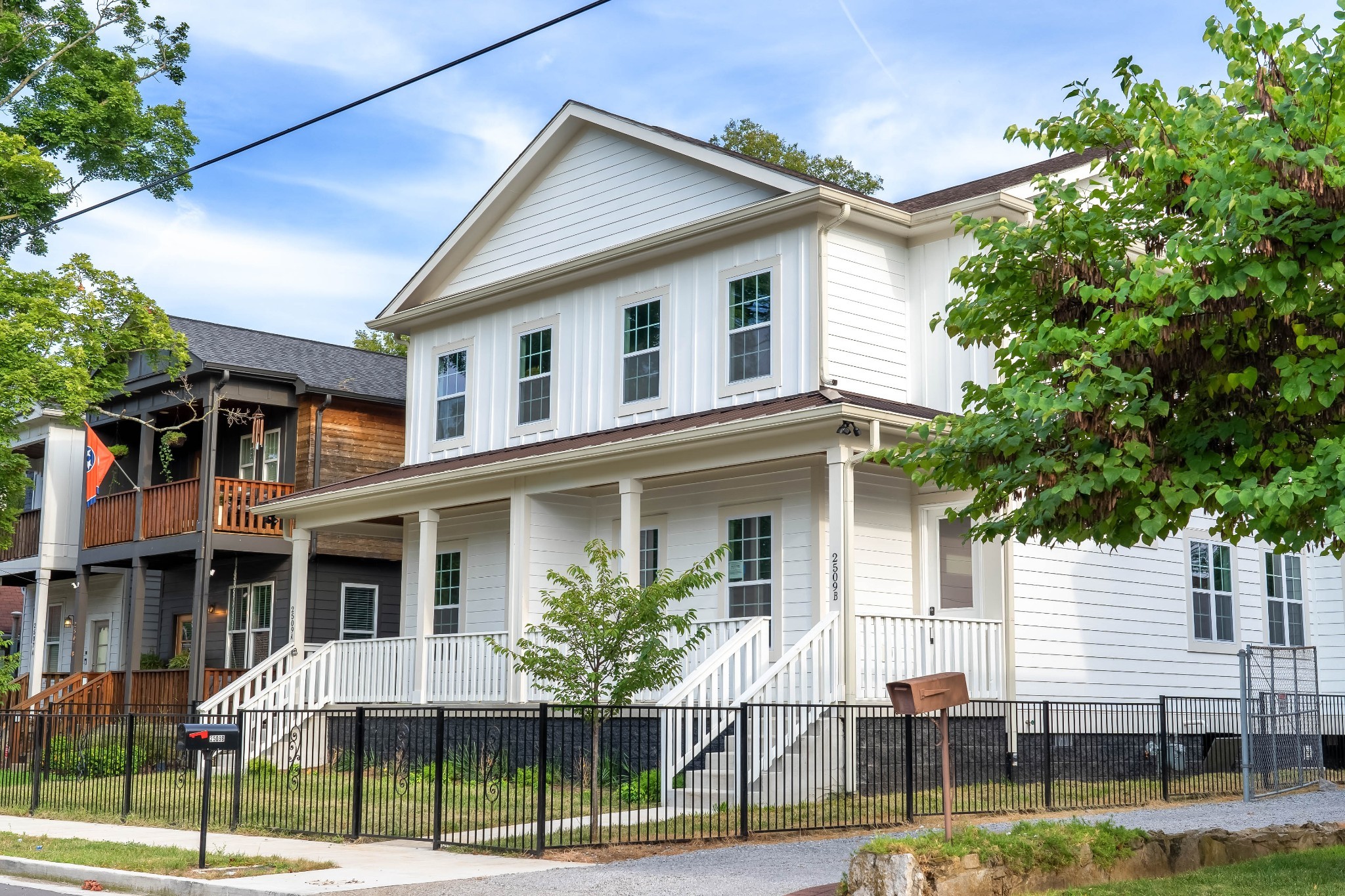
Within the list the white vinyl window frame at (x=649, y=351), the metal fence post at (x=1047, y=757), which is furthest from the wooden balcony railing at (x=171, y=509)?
the metal fence post at (x=1047, y=757)

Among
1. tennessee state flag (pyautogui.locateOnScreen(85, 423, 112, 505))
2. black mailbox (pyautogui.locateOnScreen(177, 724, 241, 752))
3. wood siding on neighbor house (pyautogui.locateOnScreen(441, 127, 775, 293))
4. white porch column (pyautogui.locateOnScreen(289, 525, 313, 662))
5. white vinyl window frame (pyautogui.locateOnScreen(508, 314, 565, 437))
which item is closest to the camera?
black mailbox (pyautogui.locateOnScreen(177, 724, 241, 752))

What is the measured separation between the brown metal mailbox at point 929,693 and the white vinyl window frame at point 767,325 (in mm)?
8918

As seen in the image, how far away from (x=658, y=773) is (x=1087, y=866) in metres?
7.53

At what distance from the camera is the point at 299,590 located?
79.4 ft

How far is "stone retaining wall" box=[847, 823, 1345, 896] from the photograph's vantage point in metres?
9.27

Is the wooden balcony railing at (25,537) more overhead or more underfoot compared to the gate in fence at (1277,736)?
more overhead

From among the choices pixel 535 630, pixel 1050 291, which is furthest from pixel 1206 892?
pixel 535 630

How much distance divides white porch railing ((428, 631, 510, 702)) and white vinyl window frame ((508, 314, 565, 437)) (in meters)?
3.56

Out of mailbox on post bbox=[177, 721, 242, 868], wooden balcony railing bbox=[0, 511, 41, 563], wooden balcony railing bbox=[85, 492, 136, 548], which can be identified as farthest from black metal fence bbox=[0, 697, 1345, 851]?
wooden balcony railing bbox=[0, 511, 41, 563]

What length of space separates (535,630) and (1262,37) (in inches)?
354

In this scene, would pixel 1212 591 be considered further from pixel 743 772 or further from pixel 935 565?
pixel 743 772

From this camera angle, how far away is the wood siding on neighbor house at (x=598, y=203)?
70.1 feet

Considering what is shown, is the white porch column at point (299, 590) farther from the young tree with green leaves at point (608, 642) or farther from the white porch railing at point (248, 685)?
the young tree with green leaves at point (608, 642)

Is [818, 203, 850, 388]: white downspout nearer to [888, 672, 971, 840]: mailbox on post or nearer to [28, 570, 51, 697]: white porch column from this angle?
[888, 672, 971, 840]: mailbox on post
